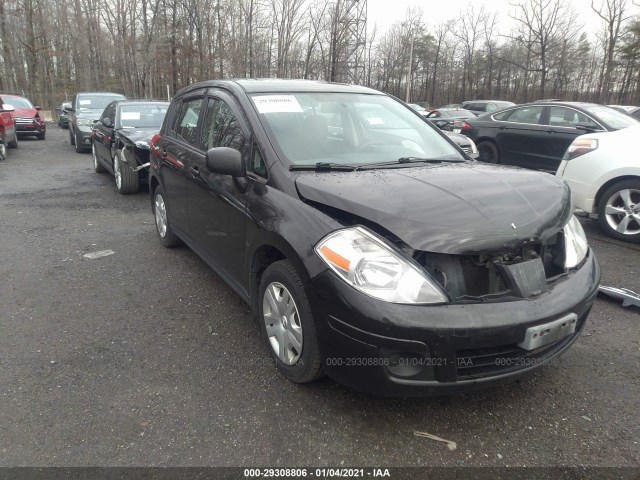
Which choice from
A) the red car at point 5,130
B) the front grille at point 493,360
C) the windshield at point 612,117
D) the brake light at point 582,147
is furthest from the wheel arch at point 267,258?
the red car at point 5,130

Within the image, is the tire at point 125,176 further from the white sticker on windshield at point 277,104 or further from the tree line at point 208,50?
the tree line at point 208,50

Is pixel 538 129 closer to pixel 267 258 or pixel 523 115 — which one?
pixel 523 115

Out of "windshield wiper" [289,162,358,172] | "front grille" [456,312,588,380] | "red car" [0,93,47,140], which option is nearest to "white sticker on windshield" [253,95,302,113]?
"windshield wiper" [289,162,358,172]

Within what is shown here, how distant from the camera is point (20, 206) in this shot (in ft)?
24.0

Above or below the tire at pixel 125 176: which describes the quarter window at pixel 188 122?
above

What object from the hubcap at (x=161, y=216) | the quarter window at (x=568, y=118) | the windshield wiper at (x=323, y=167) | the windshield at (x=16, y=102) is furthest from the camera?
the windshield at (x=16, y=102)

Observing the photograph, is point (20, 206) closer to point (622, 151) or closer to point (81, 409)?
point (81, 409)

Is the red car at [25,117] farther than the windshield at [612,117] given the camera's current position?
Yes

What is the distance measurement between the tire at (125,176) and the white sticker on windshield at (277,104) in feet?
17.1

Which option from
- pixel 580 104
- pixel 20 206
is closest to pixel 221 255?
pixel 20 206

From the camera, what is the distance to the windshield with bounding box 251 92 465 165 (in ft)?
10.00

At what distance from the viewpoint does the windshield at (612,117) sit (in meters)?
7.45

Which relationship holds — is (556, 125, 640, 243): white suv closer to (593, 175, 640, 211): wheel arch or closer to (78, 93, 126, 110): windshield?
(593, 175, 640, 211): wheel arch

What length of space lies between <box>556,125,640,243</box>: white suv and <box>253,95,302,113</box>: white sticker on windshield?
4.13 meters
